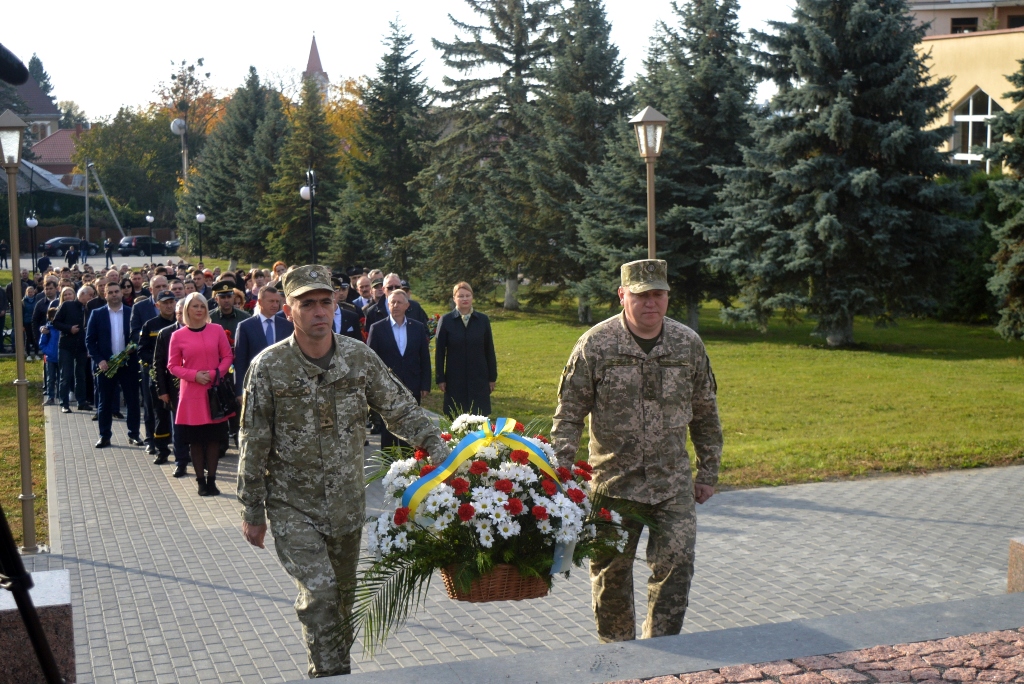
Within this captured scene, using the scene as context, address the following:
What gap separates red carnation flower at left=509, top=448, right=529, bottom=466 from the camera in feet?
17.1

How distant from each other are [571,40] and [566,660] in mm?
33240

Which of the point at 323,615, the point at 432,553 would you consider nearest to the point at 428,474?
the point at 432,553

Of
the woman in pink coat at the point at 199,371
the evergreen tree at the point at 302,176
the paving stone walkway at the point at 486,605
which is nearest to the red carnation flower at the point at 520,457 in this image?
the paving stone walkway at the point at 486,605

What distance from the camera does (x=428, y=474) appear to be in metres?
5.14

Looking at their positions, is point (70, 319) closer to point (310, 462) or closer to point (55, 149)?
point (310, 462)

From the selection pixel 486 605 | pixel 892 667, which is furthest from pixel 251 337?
pixel 892 667

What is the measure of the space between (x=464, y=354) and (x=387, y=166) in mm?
35547

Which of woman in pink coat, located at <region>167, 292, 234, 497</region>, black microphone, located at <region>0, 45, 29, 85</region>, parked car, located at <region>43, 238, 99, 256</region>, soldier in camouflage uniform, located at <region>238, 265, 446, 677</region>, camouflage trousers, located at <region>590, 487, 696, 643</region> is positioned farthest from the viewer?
parked car, located at <region>43, 238, 99, 256</region>

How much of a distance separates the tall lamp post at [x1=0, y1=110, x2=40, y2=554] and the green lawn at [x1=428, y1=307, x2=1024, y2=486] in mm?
5086

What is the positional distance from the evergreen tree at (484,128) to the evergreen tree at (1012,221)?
54.5 feet

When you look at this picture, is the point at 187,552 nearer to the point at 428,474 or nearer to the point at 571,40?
the point at 428,474

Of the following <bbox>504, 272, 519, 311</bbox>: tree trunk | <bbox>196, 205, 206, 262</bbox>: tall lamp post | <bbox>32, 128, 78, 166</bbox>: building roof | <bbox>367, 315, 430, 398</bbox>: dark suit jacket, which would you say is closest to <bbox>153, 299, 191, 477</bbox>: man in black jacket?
<bbox>367, 315, 430, 398</bbox>: dark suit jacket

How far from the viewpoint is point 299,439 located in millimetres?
5199

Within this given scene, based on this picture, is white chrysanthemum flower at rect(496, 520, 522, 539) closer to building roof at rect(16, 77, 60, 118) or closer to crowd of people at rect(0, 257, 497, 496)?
crowd of people at rect(0, 257, 497, 496)
